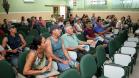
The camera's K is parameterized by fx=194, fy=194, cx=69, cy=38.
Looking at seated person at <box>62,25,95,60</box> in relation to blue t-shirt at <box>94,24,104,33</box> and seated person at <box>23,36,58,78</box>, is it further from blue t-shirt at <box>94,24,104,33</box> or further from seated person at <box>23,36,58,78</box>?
blue t-shirt at <box>94,24,104,33</box>

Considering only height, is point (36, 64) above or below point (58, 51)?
above

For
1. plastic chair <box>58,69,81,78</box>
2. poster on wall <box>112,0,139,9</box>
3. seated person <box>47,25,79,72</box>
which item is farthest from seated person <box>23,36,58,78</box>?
poster on wall <box>112,0,139,9</box>

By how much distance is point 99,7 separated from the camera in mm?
15984

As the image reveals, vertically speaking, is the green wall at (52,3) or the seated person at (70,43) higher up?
the green wall at (52,3)

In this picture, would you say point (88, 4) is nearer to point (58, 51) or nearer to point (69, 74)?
point (58, 51)

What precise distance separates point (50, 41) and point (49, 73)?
3.44 feet

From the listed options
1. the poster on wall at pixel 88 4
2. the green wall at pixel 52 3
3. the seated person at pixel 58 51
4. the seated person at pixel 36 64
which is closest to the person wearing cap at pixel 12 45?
the seated person at pixel 58 51

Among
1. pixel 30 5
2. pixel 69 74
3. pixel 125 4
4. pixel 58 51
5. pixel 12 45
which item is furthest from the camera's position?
pixel 125 4

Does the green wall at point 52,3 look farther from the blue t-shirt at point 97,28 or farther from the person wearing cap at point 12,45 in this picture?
the person wearing cap at point 12,45

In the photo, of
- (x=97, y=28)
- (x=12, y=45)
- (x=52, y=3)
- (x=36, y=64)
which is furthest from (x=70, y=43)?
(x=52, y=3)

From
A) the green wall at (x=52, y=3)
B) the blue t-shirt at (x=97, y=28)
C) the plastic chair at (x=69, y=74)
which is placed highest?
the green wall at (x=52, y=3)

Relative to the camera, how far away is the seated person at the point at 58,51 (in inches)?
149

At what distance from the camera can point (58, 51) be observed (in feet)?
13.5

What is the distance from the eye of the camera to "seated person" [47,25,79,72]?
3.79 metres
